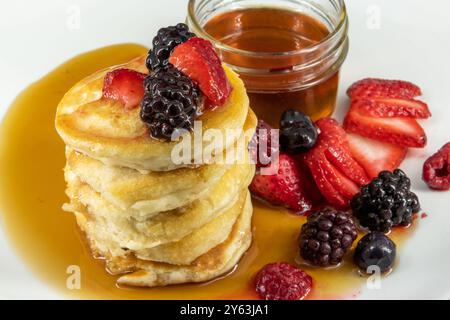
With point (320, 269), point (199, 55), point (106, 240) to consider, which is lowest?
point (320, 269)

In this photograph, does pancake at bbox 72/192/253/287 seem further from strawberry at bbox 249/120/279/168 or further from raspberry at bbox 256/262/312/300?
strawberry at bbox 249/120/279/168

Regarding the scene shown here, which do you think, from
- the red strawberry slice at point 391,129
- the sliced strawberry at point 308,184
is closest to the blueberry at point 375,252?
the sliced strawberry at point 308,184

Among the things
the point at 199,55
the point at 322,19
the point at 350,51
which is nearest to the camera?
the point at 199,55

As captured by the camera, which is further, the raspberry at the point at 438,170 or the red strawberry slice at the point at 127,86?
the raspberry at the point at 438,170

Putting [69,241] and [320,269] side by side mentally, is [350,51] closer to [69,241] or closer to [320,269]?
[320,269]

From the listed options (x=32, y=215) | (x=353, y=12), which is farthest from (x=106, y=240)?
(x=353, y=12)

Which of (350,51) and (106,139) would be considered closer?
(106,139)

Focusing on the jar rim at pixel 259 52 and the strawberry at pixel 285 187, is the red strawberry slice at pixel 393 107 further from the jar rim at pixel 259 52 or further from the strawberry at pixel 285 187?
the strawberry at pixel 285 187
